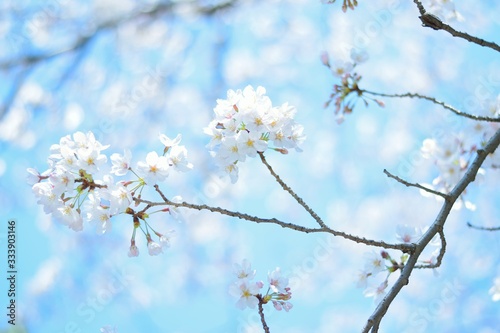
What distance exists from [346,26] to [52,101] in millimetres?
2947

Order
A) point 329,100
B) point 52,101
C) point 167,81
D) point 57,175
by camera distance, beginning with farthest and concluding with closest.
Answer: point 167,81, point 52,101, point 329,100, point 57,175

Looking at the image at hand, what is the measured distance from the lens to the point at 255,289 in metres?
1.35

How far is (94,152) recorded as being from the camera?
130cm

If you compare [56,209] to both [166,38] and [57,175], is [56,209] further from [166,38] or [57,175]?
[166,38]

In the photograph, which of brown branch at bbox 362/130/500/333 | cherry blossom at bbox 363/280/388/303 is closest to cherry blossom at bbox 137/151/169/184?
brown branch at bbox 362/130/500/333

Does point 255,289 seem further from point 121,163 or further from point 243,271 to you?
point 121,163

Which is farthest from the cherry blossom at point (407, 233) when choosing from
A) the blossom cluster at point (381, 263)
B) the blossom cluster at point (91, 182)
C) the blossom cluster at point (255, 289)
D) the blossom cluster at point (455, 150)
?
the blossom cluster at point (91, 182)

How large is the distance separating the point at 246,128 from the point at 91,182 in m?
0.39

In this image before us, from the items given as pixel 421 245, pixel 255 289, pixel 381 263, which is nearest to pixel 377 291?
pixel 381 263

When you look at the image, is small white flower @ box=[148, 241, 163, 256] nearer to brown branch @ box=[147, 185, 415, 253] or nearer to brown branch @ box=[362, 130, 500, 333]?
brown branch @ box=[147, 185, 415, 253]

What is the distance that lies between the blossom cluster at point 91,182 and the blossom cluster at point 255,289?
25cm

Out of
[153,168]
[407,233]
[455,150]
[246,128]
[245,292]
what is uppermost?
[455,150]

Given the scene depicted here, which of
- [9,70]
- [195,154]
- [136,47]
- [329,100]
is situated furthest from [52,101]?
[329,100]

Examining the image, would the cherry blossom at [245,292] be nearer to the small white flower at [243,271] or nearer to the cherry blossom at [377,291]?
the small white flower at [243,271]
